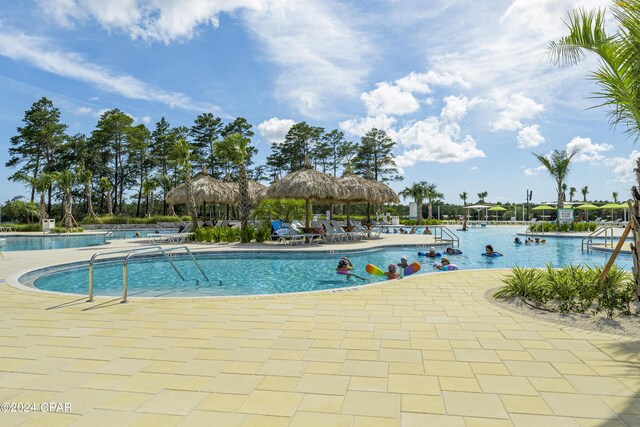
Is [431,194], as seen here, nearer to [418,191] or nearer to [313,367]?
[418,191]

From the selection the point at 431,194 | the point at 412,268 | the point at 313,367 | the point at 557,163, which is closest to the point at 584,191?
the point at 431,194

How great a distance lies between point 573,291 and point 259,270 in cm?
701

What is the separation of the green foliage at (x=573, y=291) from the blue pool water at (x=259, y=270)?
7.99 feet

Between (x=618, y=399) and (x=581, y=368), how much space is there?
0.52 meters

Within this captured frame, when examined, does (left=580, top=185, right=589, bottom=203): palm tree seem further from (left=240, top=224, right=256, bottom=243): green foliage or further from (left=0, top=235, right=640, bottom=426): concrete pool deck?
(left=0, top=235, right=640, bottom=426): concrete pool deck

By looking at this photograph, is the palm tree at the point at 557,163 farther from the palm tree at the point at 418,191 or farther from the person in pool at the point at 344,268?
the person in pool at the point at 344,268

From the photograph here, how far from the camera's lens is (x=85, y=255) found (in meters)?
10.9

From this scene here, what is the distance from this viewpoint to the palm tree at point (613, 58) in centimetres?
384

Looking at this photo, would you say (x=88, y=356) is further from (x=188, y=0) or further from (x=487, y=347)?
(x=188, y=0)

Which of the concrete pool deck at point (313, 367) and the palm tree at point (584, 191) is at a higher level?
the palm tree at point (584, 191)

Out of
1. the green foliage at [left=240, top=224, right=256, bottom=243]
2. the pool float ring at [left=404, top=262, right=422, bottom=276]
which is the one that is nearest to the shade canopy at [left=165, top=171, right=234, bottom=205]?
the green foliage at [left=240, top=224, right=256, bottom=243]

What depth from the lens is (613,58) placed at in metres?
4.04

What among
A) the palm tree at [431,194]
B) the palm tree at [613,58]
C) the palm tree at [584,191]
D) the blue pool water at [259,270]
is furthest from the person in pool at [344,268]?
the palm tree at [584,191]

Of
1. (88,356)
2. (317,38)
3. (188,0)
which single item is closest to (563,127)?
(317,38)
